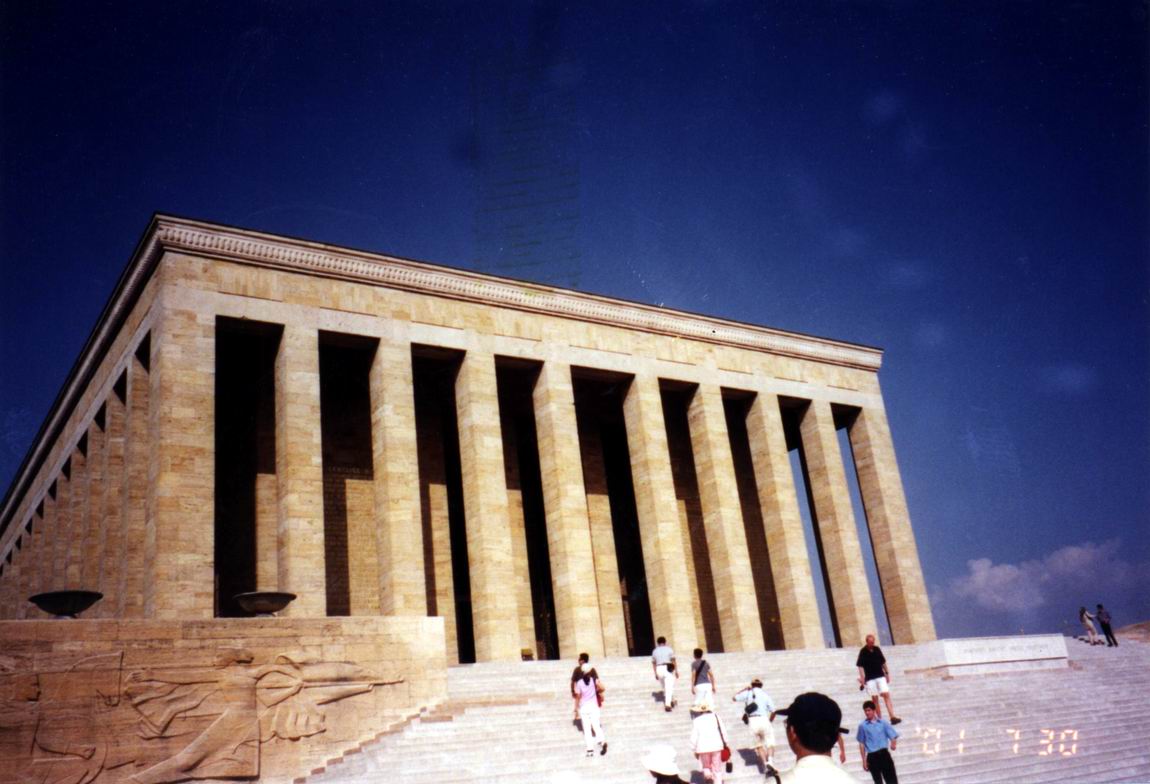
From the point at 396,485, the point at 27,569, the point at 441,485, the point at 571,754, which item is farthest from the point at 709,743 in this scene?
the point at 27,569

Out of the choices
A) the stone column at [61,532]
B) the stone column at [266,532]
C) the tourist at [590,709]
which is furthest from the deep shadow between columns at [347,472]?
the tourist at [590,709]

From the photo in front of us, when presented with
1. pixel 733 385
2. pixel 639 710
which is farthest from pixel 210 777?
pixel 733 385

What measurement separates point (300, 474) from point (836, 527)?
14.7m

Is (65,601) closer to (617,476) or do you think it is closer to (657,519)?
(657,519)

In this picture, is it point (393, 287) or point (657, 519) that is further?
point (657, 519)

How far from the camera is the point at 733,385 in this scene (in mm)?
25312

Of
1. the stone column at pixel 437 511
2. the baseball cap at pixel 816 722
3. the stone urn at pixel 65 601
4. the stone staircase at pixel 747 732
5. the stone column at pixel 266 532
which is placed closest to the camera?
the baseball cap at pixel 816 722

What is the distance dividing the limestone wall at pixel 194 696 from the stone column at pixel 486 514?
553 cm

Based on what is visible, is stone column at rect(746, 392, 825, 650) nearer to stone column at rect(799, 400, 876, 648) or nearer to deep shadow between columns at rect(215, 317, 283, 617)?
stone column at rect(799, 400, 876, 648)

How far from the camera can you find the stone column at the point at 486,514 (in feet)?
63.2

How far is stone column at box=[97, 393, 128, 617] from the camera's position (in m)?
18.5

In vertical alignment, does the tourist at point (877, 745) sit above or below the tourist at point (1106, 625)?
below

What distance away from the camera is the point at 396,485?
62.2 ft

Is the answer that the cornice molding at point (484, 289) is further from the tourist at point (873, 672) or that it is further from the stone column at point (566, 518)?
the tourist at point (873, 672)
